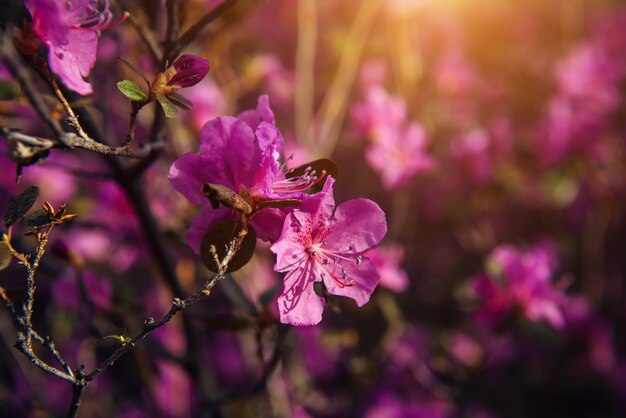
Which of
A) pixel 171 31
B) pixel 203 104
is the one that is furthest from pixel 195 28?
pixel 203 104

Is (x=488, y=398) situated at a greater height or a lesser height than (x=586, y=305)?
lesser

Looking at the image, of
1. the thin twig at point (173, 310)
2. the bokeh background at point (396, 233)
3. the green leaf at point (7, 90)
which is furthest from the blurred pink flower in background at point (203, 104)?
the thin twig at point (173, 310)

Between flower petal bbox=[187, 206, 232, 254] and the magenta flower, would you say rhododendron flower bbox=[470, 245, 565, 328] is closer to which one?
flower petal bbox=[187, 206, 232, 254]

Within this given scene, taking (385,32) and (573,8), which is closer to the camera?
(385,32)

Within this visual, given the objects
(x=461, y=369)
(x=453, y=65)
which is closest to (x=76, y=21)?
(x=461, y=369)

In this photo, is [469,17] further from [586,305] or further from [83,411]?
[83,411]

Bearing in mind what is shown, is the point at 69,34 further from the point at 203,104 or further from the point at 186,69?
the point at 203,104

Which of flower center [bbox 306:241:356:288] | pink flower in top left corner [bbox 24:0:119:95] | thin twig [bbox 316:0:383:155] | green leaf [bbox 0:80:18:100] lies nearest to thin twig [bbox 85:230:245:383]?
flower center [bbox 306:241:356:288]
